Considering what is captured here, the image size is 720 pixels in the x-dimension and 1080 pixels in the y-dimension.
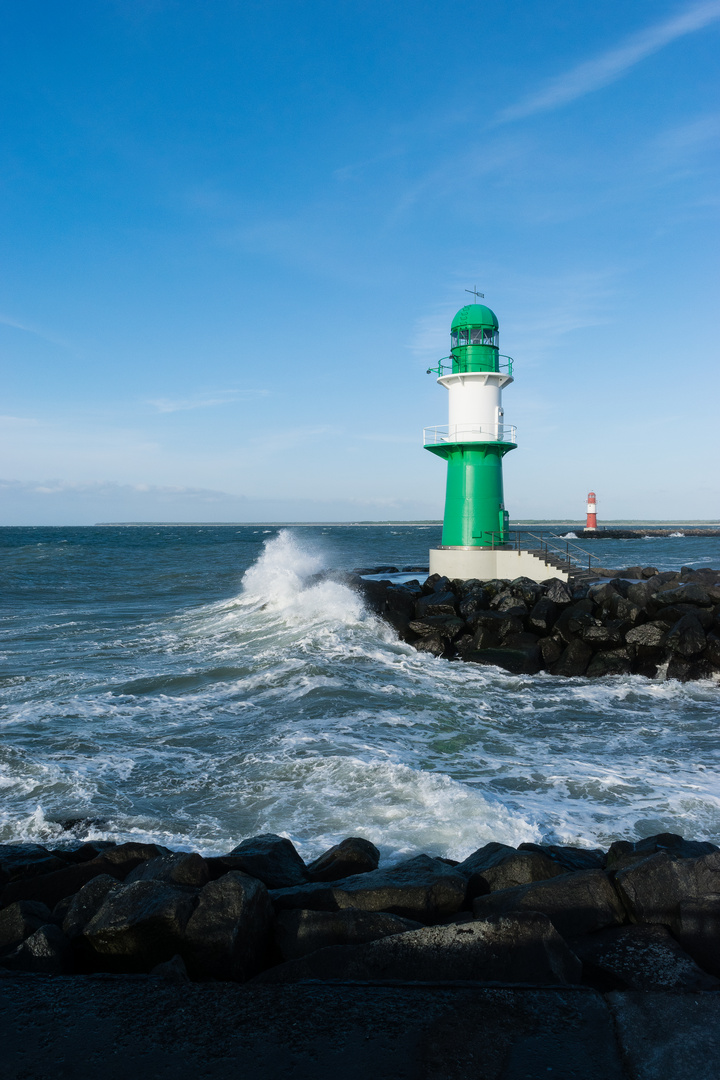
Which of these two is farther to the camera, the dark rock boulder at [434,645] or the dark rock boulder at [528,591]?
the dark rock boulder at [528,591]

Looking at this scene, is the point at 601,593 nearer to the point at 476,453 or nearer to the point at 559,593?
the point at 559,593

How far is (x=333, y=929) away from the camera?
314cm

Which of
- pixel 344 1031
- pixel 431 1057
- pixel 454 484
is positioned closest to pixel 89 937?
pixel 344 1031

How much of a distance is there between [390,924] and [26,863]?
2.45 metres

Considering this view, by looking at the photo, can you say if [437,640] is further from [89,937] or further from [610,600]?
[89,937]

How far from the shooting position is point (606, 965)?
9.59ft

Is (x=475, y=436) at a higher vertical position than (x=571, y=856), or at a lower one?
higher

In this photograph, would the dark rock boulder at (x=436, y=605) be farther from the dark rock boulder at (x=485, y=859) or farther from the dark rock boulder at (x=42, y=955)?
the dark rock boulder at (x=42, y=955)

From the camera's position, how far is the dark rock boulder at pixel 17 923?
3232 millimetres

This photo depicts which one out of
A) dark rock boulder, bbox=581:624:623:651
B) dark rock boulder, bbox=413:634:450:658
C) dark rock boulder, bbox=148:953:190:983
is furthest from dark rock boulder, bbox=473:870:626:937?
dark rock boulder, bbox=413:634:450:658

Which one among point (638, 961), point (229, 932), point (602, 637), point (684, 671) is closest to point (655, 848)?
point (638, 961)

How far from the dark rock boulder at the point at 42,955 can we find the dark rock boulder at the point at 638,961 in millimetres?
2164

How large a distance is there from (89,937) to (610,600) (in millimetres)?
10787

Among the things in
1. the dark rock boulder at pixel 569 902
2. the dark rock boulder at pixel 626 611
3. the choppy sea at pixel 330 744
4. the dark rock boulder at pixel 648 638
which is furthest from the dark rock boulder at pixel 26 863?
the dark rock boulder at pixel 626 611
